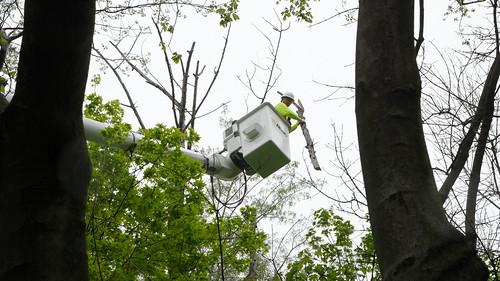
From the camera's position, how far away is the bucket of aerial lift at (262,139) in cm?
806

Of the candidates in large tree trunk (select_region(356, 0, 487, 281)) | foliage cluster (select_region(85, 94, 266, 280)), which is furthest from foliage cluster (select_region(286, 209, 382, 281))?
large tree trunk (select_region(356, 0, 487, 281))

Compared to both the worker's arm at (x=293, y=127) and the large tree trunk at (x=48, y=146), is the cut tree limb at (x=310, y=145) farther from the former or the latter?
the large tree trunk at (x=48, y=146)

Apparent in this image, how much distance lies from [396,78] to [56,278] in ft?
3.93

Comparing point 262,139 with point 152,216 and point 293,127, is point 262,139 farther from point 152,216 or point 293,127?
point 152,216

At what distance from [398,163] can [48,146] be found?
106cm

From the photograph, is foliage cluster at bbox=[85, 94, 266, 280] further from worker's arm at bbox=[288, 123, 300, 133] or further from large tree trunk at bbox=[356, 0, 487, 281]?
large tree trunk at bbox=[356, 0, 487, 281]

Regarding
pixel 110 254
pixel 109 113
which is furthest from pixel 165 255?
pixel 109 113

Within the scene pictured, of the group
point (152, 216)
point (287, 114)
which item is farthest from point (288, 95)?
point (152, 216)

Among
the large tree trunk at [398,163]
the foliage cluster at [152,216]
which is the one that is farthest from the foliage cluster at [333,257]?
the large tree trunk at [398,163]

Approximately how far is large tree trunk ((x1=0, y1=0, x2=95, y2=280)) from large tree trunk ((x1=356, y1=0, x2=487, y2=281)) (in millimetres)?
884

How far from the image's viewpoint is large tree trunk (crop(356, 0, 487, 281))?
6.18 ft

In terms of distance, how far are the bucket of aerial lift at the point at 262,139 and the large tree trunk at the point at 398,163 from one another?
224 inches

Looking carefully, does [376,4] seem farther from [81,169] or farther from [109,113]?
[109,113]

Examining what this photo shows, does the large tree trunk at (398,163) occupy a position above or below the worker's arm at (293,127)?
below
